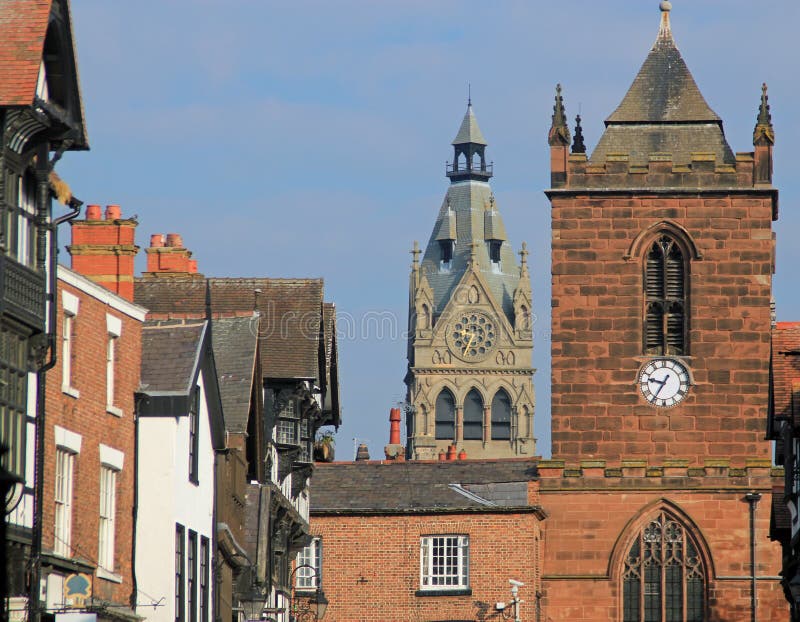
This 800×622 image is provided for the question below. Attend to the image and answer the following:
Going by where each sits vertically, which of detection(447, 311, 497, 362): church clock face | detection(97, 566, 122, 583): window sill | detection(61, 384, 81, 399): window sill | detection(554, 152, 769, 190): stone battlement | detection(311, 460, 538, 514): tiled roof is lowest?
detection(97, 566, 122, 583): window sill

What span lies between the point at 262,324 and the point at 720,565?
68.0 ft

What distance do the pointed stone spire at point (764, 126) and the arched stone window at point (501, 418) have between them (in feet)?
299

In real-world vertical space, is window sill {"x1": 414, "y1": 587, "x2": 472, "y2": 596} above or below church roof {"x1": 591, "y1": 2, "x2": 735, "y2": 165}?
below

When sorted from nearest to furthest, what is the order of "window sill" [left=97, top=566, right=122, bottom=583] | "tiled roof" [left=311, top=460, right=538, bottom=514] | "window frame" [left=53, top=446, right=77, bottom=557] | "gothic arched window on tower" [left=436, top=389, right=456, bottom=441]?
"window frame" [left=53, top=446, right=77, bottom=557] < "window sill" [left=97, top=566, right=122, bottom=583] < "tiled roof" [left=311, top=460, right=538, bottom=514] < "gothic arched window on tower" [left=436, top=389, right=456, bottom=441]

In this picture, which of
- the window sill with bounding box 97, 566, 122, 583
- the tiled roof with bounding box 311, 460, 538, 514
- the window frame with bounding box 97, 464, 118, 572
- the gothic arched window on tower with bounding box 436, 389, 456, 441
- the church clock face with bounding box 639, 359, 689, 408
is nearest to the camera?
the window sill with bounding box 97, 566, 122, 583

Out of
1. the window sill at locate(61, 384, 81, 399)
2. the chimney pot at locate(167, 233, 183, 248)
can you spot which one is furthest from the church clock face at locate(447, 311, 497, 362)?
the window sill at locate(61, 384, 81, 399)

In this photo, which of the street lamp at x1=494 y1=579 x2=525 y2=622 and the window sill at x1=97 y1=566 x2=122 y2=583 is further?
the street lamp at x1=494 y1=579 x2=525 y2=622

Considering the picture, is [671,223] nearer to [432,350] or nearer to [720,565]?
[720,565]

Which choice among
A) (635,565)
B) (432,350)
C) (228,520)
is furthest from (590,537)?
(432,350)

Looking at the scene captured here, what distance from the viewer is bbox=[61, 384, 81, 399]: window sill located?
29203mm

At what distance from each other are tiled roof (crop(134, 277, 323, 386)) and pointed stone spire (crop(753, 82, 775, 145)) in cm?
2137

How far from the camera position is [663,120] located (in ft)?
220

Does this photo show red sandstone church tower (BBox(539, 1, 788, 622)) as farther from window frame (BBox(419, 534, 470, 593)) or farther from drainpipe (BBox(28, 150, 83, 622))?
drainpipe (BBox(28, 150, 83, 622))

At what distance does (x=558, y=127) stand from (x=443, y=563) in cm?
1421
